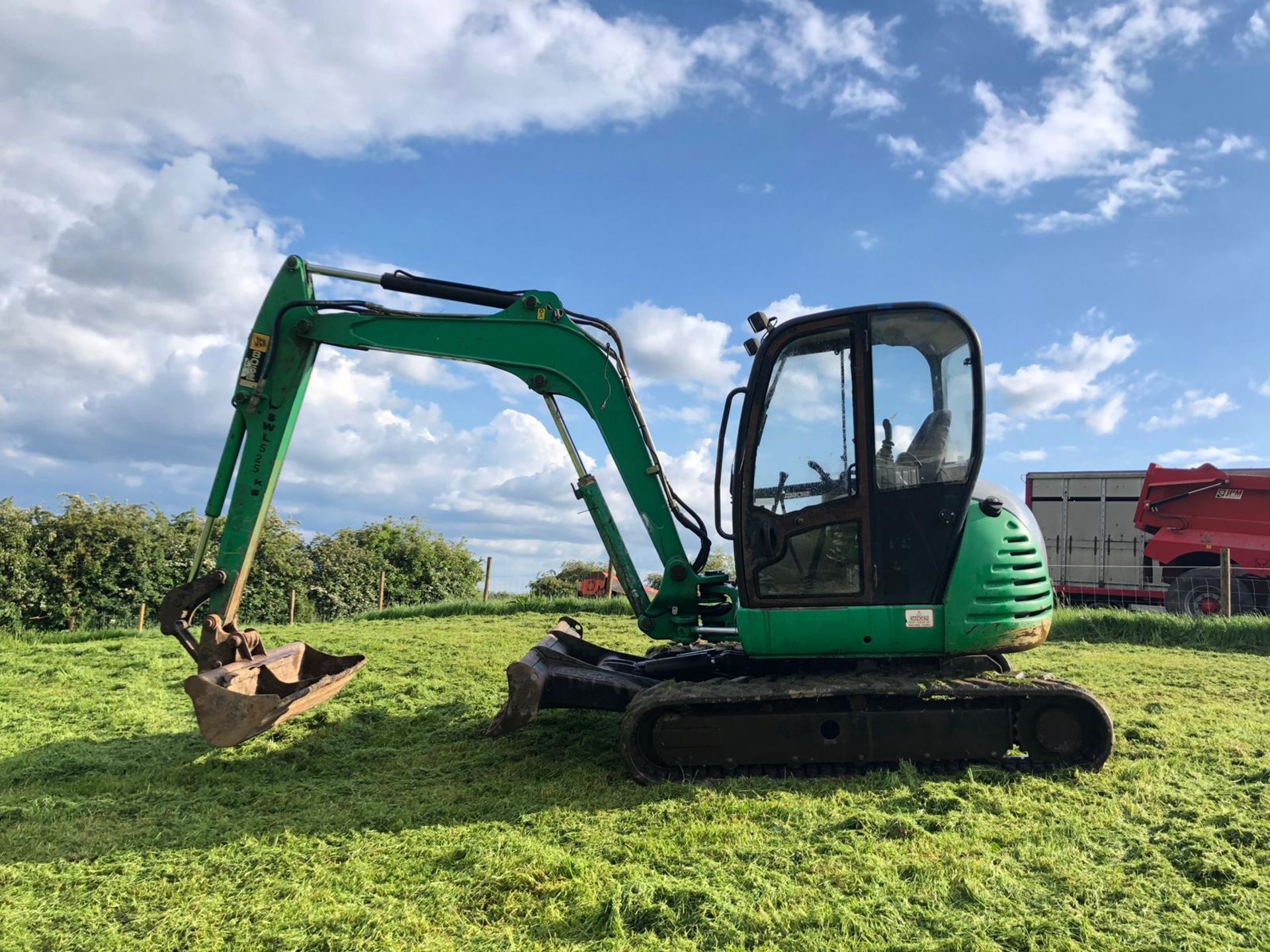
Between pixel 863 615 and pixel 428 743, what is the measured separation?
3.14m

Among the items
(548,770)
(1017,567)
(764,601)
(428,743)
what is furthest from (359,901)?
(1017,567)

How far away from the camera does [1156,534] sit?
17859mm

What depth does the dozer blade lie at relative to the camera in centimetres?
479

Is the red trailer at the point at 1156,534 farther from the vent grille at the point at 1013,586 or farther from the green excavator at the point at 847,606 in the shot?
the green excavator at the point at 847,606

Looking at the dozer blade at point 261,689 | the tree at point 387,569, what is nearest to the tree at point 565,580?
the tree at point 387,569

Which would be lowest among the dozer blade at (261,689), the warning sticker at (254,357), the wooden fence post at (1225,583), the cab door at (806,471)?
the dozer blade at (261,689)

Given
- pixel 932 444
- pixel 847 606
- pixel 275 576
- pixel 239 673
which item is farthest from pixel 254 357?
pixel 275 576

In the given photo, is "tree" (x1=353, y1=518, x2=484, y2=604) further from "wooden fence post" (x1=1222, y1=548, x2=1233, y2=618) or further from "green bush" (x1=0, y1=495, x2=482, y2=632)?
"wooden fence post" (x1=1222, y1=548, x2=1233, y2=618)

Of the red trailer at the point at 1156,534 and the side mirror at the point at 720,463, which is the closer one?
the side mirror at the point at 720,463

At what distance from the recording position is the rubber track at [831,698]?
16.1 ft

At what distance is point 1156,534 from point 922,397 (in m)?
15.8

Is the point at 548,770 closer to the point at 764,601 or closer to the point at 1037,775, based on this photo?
the point at 764,601

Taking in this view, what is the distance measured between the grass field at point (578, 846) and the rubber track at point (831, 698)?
18cm

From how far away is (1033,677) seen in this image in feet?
17.3
